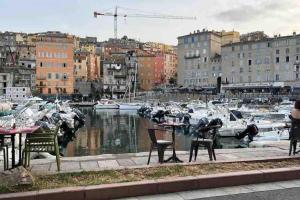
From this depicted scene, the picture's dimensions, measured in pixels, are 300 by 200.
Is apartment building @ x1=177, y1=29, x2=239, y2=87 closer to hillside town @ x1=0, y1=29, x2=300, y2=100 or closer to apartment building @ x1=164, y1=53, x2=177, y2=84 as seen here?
hillside town @ x1=0, y1=29, x2=300, y2=100

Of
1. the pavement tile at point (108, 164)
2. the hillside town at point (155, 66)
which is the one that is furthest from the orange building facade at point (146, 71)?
the pavement tile at point (108, 164)

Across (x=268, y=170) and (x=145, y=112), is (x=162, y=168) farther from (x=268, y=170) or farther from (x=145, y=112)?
(x=145, y=112)

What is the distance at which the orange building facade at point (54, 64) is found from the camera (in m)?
128

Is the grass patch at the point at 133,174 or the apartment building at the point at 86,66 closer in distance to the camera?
the grass patch at the point at 133,174

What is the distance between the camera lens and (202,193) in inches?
335

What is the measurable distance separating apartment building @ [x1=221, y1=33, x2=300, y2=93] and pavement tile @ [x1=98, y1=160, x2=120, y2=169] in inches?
4193

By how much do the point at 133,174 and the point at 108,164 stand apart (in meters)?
1.59

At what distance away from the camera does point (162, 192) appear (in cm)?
848

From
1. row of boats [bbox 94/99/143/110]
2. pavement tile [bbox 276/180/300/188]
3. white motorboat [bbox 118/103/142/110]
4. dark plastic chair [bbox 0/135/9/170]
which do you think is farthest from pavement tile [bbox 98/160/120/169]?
row of boats [bbox 94/99/143/110]

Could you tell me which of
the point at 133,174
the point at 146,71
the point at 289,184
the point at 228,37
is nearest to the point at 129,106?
the point at 228,37

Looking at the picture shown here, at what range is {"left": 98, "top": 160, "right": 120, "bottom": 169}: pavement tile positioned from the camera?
34.2 feet

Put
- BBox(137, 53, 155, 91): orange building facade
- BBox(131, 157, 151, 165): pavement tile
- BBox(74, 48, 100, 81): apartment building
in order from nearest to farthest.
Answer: BBox(131, 157, 151, 165): pavement tile
BBox(74, 48, 100, 81): apartment building
BBox(137, 53, 155, 91): orange building facade

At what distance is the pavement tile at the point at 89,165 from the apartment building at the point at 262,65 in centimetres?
10676

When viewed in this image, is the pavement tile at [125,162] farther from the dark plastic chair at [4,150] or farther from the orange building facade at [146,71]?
the orange building facade at [146,71]
